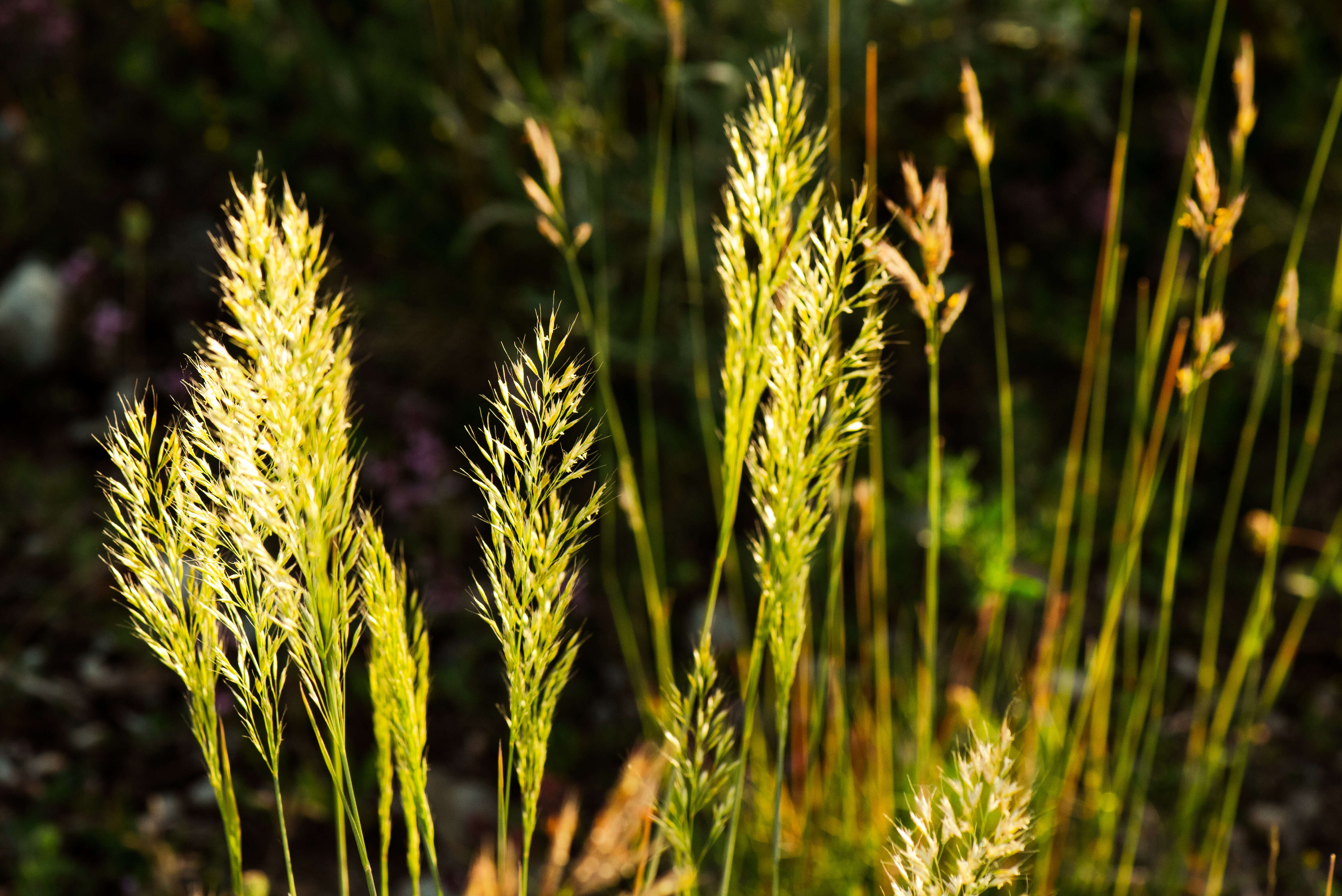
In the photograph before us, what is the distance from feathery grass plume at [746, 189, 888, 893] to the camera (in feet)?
2.41

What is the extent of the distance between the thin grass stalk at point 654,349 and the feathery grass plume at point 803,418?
39.6 inches

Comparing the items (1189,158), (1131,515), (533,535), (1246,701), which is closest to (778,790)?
(533,535)

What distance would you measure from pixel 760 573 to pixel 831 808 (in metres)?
1.02

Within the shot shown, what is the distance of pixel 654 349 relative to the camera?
2.48m

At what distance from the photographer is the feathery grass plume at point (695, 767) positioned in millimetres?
786

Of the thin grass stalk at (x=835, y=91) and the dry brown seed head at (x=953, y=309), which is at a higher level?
the thin grass stalk at (x=835, y=91)

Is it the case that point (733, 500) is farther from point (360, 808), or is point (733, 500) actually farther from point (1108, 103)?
point (1108, 103)

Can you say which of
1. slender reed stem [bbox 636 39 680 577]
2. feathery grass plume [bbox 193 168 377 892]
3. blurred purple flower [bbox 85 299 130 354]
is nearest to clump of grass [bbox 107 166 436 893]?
feathery grass plume [bbox 193 168 377 892]

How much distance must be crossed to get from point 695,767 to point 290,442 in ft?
1.33

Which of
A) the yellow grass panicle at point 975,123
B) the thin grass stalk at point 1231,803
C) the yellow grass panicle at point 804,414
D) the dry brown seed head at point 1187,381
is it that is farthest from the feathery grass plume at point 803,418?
the thin grass stalk at point 1231,803

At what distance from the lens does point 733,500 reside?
2.63 ft

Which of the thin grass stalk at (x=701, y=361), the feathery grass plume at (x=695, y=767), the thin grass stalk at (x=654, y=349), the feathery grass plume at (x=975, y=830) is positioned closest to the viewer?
the feathery grass plume at (x=975, y=830)

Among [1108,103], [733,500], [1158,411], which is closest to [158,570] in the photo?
[733,500]

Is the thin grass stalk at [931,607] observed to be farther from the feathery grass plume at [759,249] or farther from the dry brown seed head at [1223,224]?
the dry brown seed head at [1223,224]
